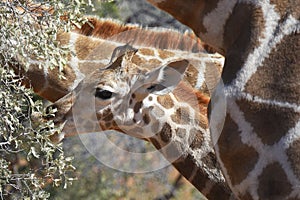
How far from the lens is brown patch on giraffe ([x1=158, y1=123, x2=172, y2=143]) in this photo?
4.87 meters

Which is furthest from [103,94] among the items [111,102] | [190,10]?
[190,10]

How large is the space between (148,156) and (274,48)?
4.29 metres

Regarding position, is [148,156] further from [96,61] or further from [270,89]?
[270,89]

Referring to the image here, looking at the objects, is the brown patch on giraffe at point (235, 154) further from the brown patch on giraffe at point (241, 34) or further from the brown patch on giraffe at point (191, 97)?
the brown patch on giraffe at point (191, 97)

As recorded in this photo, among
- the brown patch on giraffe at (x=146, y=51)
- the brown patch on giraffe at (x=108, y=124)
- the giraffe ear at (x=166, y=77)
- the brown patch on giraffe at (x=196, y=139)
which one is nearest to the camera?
the giraffe ear at (x=166, y=77)

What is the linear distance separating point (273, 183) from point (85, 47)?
11.8 ft

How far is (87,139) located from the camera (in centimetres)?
703

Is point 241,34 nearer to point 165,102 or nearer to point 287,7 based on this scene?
point 287,7

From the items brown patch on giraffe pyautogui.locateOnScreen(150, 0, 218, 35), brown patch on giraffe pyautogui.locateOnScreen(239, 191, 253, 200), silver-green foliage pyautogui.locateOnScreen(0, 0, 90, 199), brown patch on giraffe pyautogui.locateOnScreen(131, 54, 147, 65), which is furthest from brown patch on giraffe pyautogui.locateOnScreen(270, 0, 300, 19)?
brown patch on giraffe pyautogui.locateOnScreen(131, 54, 147, 65)

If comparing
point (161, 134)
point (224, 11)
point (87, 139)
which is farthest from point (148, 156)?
point (224, 11)

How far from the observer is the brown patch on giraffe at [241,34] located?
9.35 feet

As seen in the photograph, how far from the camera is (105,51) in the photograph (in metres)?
6.19

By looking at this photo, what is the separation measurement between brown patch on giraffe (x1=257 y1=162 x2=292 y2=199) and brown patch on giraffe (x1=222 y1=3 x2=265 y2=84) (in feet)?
1.10

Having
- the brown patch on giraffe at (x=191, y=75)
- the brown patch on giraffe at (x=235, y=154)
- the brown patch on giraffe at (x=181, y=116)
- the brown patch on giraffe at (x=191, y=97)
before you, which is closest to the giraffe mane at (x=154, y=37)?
the brown patch on giraffe at (x=191, y=75)
